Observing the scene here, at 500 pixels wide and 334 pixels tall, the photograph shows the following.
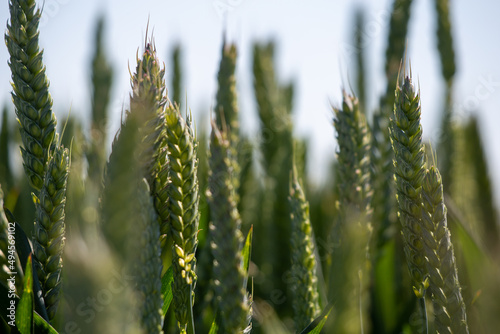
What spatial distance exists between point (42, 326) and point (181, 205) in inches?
10.5

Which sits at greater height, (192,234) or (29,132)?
(29,132)

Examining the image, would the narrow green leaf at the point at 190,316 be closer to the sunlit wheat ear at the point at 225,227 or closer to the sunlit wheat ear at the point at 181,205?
the sunlit wheat ear at the point at 181,205


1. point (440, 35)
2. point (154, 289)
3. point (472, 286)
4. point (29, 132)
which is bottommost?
point (472, 286)

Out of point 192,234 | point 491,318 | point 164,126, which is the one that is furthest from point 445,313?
point 164,126

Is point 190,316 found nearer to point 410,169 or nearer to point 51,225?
point 51,225

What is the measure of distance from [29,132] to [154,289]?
37 centimetres

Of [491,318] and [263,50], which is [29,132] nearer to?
[491,318]

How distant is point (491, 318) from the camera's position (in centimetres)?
49

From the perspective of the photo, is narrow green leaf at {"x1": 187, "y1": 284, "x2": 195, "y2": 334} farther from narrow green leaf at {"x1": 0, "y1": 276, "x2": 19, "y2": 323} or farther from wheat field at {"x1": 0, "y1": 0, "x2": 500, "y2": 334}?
narrow green leaf at {"x1": 0, "y1": 276, "x2": 19, "y2": 323}

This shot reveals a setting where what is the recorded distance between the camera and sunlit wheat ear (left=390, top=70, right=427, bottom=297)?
0.70m

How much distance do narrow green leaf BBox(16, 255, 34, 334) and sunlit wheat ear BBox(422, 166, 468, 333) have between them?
1.93 ft

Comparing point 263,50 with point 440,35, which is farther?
point 263,50

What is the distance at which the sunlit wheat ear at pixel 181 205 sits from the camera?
2.13ft

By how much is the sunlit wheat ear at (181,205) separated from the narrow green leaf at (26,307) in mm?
197
